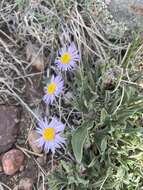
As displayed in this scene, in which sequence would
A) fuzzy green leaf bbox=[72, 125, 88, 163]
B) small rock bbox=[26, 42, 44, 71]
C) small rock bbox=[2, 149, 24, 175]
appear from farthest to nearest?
1. small rock bbox=[26, 42, 44, 71]
2. small rock bbox=[2, 149, 24, 175]
3. fuzzy green leaf bbox=[72, 125, 88, 163]

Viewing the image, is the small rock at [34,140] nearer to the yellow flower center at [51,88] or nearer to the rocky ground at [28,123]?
the rocky ground at [28,123]

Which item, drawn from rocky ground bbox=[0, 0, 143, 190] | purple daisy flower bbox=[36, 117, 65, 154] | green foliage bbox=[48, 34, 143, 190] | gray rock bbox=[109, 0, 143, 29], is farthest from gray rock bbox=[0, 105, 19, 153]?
gray rock bbox=[109, 0, 143, 29]

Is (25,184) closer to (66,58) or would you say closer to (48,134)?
(48,134)

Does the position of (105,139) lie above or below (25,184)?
above

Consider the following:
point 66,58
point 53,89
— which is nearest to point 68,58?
point 66,58

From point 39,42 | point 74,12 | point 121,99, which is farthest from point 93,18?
point 121,99

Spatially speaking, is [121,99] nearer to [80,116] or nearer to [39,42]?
[80,116]

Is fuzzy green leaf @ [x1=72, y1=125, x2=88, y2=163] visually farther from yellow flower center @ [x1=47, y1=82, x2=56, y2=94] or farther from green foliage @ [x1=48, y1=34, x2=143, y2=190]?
yellow flower center @ [x1=47, y1=82, x2=56, y2=94]
